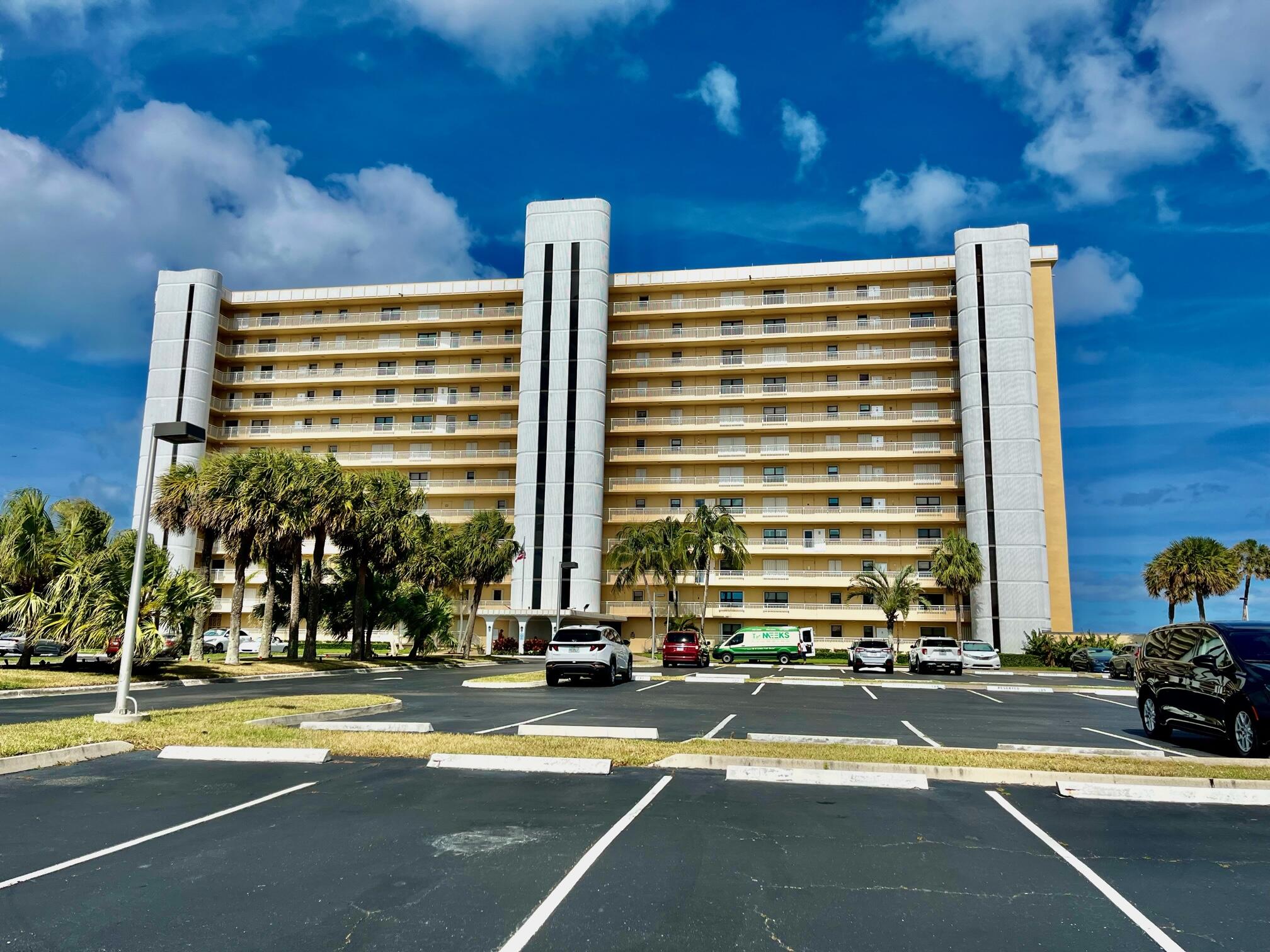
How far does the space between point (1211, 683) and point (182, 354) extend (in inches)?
3120

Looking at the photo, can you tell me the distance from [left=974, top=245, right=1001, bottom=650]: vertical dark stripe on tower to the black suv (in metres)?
53.4

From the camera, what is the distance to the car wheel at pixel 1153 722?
50.4 ft

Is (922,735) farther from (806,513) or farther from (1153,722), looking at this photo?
(806,513)

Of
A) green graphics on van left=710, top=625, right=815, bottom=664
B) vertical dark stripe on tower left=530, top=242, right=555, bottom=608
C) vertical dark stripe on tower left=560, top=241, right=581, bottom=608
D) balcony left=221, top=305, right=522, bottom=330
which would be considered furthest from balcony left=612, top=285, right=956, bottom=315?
green graphics on van left=710, top=625, right=815, bottom=664

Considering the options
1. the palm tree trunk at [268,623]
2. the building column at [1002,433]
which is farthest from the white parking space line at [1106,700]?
the building column at [1002,433]

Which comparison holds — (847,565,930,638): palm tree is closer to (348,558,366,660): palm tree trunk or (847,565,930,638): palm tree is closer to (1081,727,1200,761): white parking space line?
(348,558,366,660): palm tree trunk

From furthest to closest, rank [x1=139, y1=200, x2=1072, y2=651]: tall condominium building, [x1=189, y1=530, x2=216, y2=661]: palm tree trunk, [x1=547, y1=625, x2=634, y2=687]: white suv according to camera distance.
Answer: [x1=139, y1=200, x2=1072, y2=651]: tall condominium building → [x1=189, y1=530, x2=216, y2=661]: palm tree trunk → [x1=547, y1=625, x2=634, y2=687]: white suv

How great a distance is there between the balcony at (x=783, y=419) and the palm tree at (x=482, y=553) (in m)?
21.3

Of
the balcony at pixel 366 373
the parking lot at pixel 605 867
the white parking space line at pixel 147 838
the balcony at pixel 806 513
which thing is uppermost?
the balcony at pixel 366 373

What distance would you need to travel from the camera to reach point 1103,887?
602cm

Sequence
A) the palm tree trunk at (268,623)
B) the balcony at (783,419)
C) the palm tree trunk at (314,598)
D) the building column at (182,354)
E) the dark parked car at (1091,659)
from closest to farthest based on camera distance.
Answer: the palm tree trunk at (268,623) → the palm tree trunk at (314,598) → the dark parked car at (1091,659) → the balcony at (783,419) → the building column at (182,354)

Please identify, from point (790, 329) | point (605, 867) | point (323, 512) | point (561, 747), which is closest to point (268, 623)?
point (323, 512)

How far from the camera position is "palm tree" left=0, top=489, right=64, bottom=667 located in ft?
82.3

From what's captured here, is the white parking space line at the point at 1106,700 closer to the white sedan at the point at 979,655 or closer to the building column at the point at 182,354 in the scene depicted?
the white sedan at the point at 979,655
